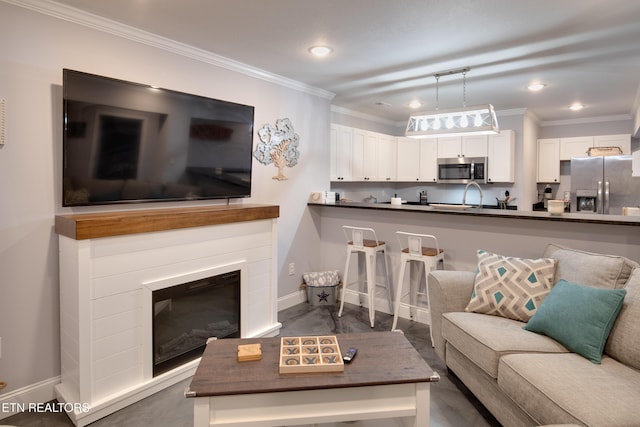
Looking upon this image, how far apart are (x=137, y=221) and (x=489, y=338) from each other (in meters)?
2.20

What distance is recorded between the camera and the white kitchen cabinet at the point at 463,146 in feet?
18.6

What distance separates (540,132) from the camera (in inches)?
251

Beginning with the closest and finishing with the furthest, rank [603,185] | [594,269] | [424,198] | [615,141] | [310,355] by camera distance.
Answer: [310,355] → [594,269] → [603,185] → [615,141] → [424,198]

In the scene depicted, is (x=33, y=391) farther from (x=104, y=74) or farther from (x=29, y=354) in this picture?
(x=104, y=74)

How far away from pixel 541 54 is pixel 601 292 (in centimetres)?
210

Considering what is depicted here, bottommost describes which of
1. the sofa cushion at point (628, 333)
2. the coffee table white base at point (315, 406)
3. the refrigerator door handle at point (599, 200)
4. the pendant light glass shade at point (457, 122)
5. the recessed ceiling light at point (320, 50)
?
the coffee table white base at point (315, 406)

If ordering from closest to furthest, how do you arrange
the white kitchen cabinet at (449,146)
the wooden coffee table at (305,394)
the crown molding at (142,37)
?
the wooden coffee table at (305,394) < the crown molding at (142,37) < the white kitchen cabinet at (449,146)

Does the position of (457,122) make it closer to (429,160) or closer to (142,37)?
(142,37)

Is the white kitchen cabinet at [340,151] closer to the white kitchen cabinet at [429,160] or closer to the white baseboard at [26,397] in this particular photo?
the white kitchen cabinet at [429,160]

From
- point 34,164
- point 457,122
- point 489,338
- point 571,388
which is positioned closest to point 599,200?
point 457,122

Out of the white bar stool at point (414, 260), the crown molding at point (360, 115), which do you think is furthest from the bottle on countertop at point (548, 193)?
the white bar stool at point (414, 260)

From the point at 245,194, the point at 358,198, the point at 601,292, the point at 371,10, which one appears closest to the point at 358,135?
the point at 358,198

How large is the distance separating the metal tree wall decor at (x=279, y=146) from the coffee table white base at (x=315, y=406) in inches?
97.8

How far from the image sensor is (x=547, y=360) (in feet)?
5.84
